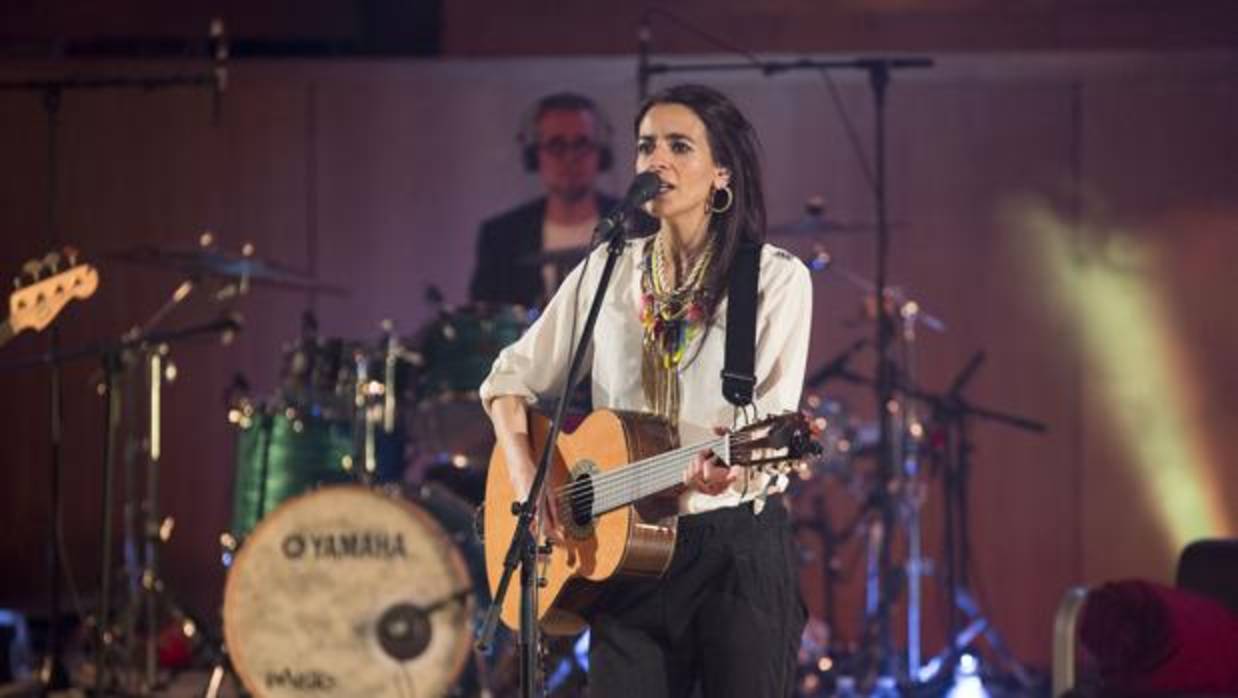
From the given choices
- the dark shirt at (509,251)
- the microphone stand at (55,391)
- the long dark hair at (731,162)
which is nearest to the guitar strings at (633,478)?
the long dark hair at (731,162)

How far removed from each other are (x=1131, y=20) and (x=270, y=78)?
435 cm

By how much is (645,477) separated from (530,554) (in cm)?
28

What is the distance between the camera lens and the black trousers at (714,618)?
3656 millimetres

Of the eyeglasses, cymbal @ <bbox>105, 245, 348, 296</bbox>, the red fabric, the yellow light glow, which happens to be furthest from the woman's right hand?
the yellow light glow

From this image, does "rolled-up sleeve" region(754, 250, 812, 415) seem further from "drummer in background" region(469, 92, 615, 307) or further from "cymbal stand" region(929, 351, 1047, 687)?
"drummer in background" region(469, 92, 615, 307)

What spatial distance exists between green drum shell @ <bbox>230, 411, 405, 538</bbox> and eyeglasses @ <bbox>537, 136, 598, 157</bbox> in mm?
2520

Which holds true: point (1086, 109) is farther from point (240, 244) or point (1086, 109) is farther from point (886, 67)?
point (240, 244)

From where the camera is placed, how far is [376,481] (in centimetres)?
725

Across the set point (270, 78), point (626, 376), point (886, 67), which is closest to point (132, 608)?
point (270, 78)

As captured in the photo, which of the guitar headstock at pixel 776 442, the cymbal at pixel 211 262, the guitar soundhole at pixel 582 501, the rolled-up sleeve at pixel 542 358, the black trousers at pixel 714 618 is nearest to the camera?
the guitar headstock at pixel 776 442

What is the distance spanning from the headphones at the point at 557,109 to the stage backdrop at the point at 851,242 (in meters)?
0.10

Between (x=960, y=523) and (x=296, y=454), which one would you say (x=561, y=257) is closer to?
(x=296, y=454)

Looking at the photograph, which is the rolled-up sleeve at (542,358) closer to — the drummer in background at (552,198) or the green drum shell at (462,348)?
the green drum shell at (462,348)

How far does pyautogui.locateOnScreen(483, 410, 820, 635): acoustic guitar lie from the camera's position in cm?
346
